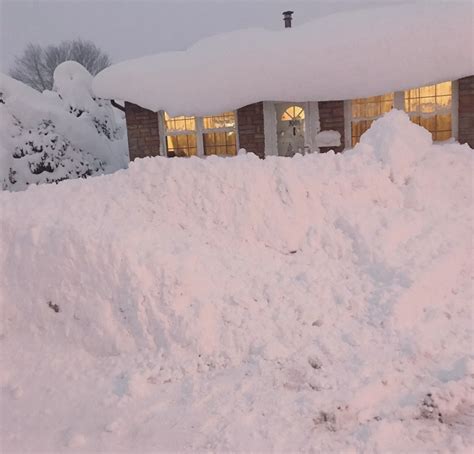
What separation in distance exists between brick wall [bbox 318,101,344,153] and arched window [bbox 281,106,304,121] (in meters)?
0.86

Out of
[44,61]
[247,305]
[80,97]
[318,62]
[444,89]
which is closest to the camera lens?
[247,305]

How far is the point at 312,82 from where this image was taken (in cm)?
939

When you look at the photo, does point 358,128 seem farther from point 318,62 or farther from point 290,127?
point 318,62

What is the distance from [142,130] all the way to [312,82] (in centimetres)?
490

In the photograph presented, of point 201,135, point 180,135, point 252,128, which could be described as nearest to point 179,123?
point 180,135

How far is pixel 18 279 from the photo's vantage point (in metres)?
4.57

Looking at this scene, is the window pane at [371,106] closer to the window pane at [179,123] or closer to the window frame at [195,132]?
the window frame at [195,132]

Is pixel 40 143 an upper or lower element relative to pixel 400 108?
lower

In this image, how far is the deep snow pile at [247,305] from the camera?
322 centimetres

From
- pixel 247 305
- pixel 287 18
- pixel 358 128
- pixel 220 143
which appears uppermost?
pixel 287 18

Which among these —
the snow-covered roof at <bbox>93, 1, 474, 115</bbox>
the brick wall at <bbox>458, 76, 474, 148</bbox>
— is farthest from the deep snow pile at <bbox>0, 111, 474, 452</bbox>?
the brick wall at <bbox>458, 76, 474, 148</bbox>

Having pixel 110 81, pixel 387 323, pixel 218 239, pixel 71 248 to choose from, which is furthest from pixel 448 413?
pixel 110 81

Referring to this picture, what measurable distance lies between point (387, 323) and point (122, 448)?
7.93 feet

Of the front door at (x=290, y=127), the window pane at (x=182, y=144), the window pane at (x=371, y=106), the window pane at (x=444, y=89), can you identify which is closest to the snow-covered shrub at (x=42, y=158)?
the window pane at (x=182, y=144)
